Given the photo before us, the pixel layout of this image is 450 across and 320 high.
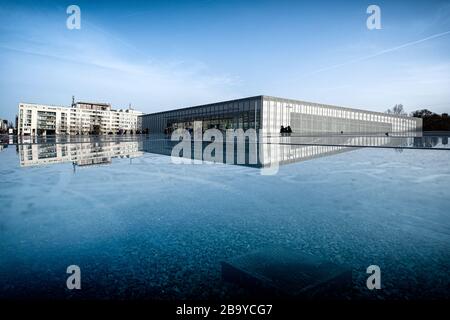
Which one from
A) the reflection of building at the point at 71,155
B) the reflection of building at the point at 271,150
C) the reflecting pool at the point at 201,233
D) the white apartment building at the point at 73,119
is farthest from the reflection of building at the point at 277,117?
the white apartment building at the point at 73,119

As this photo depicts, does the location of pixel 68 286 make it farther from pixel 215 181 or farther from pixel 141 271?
pixel 215 181

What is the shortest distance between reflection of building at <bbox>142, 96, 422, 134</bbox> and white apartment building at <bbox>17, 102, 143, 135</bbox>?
52422 mm

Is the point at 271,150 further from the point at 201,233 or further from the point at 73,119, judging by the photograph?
the point at 73,119

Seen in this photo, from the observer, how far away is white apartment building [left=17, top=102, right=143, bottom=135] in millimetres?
Answer: 123312

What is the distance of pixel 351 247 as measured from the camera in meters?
3.83

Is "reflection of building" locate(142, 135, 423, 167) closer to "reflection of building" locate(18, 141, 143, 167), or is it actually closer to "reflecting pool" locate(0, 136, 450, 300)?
"reflection of building" locate(18, 141, 143, 167)

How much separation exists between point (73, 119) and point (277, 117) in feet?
384

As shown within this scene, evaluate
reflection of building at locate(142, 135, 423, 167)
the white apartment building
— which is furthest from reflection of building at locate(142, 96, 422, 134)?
the white apartment building

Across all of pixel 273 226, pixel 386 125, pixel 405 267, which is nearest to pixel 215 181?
pixel 273 226

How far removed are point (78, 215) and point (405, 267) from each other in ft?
17.3

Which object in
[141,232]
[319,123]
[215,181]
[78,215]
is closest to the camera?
[141,232]

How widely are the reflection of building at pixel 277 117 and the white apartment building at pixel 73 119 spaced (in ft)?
172

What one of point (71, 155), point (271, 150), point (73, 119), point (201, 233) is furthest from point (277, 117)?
point (73, 119)
